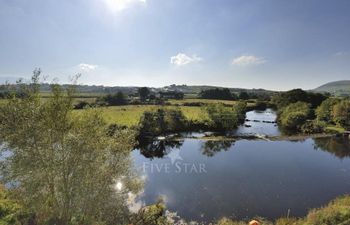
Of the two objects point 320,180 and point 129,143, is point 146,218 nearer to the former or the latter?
point 129,143

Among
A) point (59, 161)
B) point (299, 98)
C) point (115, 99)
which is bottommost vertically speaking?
point (115, 99)

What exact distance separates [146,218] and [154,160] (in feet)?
71.1

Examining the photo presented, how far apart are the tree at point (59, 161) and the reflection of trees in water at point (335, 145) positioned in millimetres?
41580

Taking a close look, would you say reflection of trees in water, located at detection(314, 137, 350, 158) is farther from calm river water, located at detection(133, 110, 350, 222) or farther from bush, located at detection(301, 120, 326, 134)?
bush, located at detection(301, 120, 326, 134)

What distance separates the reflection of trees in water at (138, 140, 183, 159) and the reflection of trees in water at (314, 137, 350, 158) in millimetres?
27224

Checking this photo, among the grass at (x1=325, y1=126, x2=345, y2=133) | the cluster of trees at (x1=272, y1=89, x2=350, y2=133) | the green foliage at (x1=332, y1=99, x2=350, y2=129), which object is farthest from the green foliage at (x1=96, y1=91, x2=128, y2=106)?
the green foliage at (x1=332, y1=99, x2=350, y2=129)

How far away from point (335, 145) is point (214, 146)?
23460mm

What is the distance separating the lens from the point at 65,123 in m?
16.8

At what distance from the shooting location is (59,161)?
15.9 m

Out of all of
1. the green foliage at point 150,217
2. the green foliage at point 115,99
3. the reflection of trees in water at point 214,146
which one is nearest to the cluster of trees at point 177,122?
the reflection of trees in water at point 214,146

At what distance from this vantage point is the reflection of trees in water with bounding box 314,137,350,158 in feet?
150

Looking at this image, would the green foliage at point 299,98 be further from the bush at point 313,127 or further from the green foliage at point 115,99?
the green foliage at point 115,99

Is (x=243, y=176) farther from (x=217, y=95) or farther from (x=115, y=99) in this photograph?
(x=217, y=95)

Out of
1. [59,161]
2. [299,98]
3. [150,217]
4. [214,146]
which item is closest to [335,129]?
[214,146]
